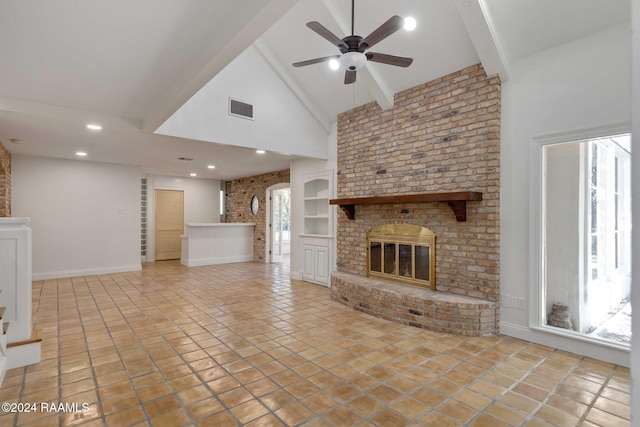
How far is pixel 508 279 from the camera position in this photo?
3.70 m

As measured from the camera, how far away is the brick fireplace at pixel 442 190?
12.3 feet

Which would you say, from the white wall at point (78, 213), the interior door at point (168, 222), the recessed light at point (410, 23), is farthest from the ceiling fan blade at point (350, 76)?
the interior door at point (168, 222)

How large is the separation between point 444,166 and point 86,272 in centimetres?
714

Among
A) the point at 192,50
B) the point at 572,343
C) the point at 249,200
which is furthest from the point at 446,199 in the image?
the point at 249,200

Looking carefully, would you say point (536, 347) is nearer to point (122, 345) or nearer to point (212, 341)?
point (212, 341)

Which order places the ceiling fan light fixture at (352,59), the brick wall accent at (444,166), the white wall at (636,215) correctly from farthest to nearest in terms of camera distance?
the brick wall accent at (444,166), the ceiling fan light fixture at (352,59), the white wall at (636,215)

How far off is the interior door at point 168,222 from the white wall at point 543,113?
8.55 meters

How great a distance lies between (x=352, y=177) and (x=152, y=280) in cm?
427

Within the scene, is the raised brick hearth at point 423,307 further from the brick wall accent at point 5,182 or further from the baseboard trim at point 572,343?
the brick wall accent at point 5,182

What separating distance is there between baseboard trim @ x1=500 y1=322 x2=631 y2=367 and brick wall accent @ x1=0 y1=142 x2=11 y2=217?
758 cm

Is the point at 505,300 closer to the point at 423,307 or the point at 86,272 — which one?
the point at 423,307

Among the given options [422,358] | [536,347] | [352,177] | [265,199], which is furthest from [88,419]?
[265,199]

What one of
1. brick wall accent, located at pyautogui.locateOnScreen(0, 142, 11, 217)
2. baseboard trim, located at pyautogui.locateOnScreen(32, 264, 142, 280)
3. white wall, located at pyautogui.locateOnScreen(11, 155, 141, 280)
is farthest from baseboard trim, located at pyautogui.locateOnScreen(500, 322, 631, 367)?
brick wall accent, located at pyautogui.locateOnScreen(0, 142, 11, 217)

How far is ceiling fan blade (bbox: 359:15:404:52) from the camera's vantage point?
256 cm
